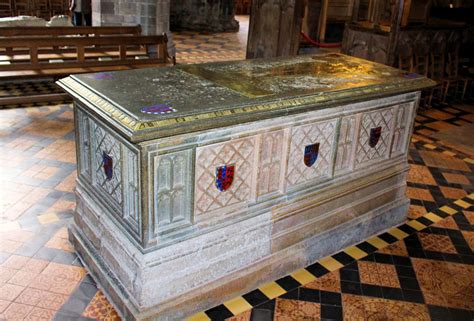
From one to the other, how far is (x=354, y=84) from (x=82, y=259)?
7.21ft

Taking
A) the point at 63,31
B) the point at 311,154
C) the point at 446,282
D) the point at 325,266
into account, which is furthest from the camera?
A: the point at 63,31

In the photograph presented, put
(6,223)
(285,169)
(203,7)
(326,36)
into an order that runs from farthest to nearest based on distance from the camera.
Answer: (203,7), (326,36), (6,223), (285,169)

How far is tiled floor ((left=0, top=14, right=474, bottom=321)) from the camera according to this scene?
120 inches

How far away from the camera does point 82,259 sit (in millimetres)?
3373

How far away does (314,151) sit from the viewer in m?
3.33

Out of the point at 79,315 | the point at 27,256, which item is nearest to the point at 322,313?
the point at 79,315

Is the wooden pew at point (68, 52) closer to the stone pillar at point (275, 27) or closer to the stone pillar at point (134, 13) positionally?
the stone pillar at point (134, 13)

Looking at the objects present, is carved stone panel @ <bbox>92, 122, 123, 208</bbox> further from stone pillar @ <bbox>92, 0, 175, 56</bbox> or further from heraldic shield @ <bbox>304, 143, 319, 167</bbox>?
stone pillar @ <bbox>92, 0, 175, 56</bbox>

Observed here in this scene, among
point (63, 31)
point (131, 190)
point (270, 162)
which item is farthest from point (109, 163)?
point (63, 31)

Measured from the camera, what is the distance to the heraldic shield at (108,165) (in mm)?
2896

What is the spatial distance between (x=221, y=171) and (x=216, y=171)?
4cm

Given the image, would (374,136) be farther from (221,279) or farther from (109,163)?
(109,163)

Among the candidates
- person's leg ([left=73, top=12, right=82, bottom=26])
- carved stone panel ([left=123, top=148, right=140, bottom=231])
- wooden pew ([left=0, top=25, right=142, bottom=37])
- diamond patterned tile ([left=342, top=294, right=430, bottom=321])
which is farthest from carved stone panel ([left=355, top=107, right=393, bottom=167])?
person's leg ([left=73, top=12, right=82, bottom=26])

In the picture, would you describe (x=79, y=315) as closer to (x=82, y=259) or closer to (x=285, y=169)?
(x=82, y=259)
